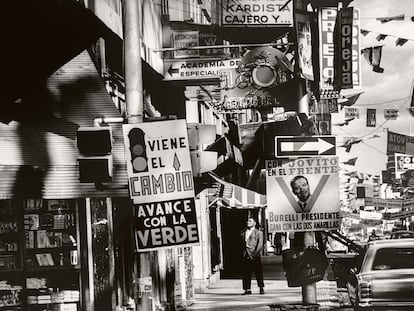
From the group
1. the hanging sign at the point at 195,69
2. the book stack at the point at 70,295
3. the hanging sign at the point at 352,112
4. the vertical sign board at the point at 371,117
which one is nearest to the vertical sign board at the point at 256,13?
the hanging sign at the point at 195,69

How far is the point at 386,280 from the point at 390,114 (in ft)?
47.9

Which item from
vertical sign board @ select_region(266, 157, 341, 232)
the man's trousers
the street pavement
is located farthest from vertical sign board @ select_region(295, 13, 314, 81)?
vertical sign board @ select_region(266, 157, 341, 232)

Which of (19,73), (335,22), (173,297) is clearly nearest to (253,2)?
(335,22)

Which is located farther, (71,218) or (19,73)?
(71,218)

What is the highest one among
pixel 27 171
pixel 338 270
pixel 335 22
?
pixel 335 22

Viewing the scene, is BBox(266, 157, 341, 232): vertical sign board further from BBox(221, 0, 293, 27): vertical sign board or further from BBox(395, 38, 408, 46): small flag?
BBox(395, 38, 408, 46): small flag

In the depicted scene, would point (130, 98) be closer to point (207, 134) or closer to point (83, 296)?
point (207, 134)

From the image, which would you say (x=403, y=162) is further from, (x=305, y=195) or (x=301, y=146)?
(x=301, y=146)

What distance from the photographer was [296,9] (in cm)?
1466

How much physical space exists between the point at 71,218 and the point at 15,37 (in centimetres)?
259

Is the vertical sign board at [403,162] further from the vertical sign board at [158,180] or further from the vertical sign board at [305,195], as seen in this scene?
Result: the vertical sign board at [158,180]

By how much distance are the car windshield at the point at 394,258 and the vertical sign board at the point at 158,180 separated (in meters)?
5.36

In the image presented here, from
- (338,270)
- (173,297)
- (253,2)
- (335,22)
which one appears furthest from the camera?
(338,270)

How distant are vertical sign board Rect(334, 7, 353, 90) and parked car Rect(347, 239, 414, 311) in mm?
5294
